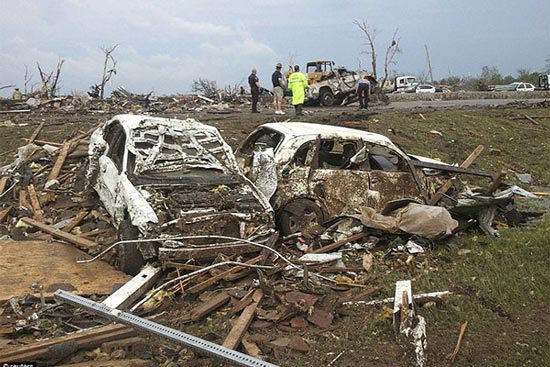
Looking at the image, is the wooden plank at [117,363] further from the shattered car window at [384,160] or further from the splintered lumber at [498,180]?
the splintered lumber at [498,180]

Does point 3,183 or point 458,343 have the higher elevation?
point 3,183

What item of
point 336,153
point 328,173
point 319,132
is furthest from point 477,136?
point 328,173

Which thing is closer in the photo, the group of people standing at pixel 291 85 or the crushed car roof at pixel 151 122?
the crushed car roof at pixel 151 122

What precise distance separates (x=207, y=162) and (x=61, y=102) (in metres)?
19.4

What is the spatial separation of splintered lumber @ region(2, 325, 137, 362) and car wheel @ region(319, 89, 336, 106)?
68.3 feet

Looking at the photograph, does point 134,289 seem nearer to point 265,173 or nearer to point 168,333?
point 168,333

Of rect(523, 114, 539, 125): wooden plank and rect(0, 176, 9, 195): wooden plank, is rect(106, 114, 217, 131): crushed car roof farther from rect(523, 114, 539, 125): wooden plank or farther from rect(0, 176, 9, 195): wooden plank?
rect(523, 114, 539, 125): wooden plank

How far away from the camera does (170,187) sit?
5.96 m

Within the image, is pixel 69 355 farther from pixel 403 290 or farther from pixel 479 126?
pixel 479 126

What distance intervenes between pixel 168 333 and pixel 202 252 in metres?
1.59

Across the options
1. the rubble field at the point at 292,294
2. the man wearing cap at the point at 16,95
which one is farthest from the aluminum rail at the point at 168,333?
the man wearing cap at the point at 16,95

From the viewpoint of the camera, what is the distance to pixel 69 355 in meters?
3.74

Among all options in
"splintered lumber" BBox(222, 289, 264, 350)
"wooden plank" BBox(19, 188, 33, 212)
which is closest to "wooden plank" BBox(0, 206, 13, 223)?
"wooden plank" BBox(19, 188, 33, 212)

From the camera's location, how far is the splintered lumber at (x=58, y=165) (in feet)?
28.9
